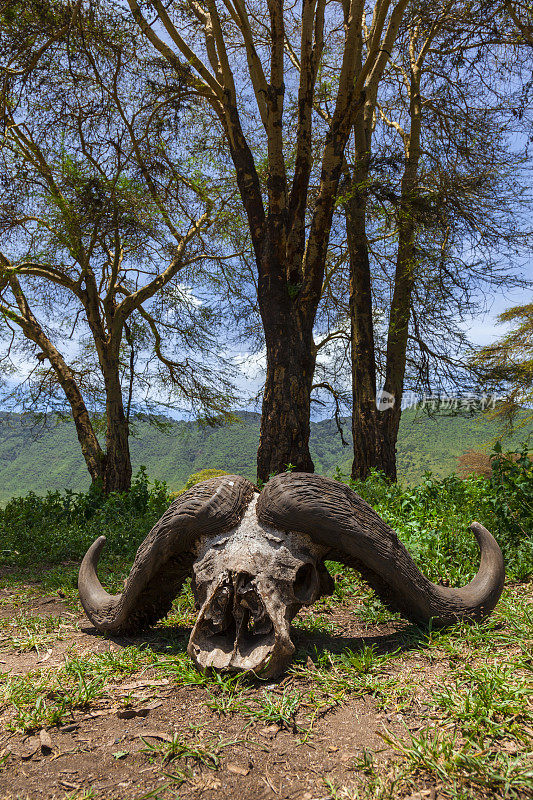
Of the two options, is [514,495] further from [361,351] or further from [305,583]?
[361,351]

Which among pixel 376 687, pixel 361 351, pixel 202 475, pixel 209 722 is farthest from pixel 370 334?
pixel 209 722

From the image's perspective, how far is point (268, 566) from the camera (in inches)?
105

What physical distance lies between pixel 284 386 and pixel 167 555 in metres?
4.46

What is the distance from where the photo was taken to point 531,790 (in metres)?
1.63

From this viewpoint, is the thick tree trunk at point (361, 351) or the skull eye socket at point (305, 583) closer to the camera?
the skull eye socket at point (305, 583)

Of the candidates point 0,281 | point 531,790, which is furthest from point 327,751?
point 0,281

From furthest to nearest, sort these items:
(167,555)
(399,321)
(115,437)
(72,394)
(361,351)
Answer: (72,394) → (115,437) → (399,321) → (361,351) → (167,555)

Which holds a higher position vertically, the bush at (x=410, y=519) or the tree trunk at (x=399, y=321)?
the tree trunk at (x=399, y=321)

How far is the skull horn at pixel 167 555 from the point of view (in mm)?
2916

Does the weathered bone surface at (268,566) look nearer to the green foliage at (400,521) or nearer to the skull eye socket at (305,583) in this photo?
A: the skull eye socket at (305,583)

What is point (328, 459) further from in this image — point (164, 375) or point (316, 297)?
point (316, 297)

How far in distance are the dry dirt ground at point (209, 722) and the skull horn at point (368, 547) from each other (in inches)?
9.5

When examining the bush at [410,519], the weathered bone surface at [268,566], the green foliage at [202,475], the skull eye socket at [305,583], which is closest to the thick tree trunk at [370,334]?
the bush at [410,519]

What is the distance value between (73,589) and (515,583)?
154 inches
